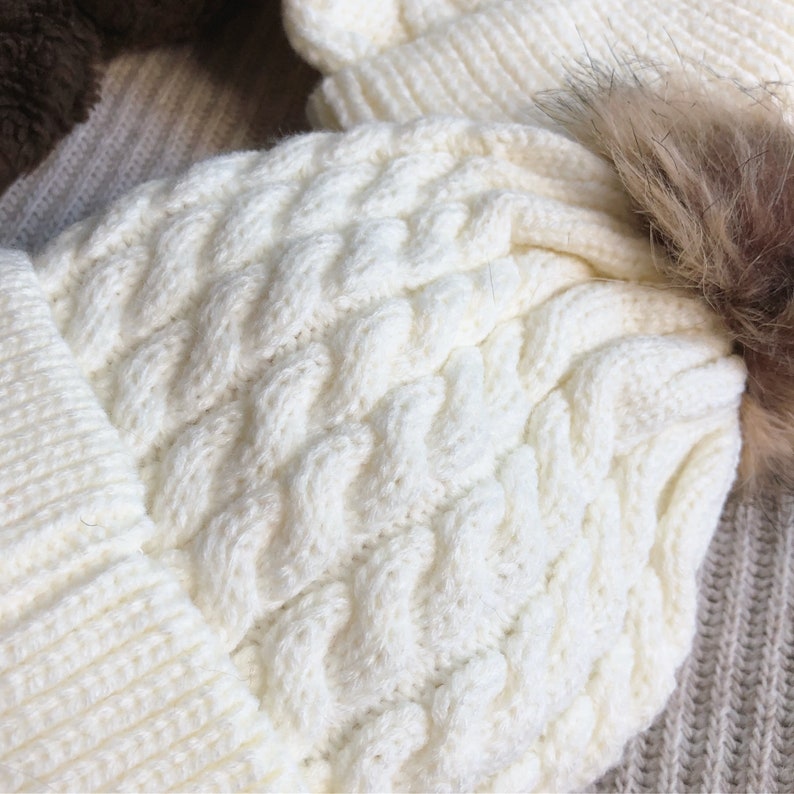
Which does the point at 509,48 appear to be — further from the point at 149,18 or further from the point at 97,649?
the point at 97,649

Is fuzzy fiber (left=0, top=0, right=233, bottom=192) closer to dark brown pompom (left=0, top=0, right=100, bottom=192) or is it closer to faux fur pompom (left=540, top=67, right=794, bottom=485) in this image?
dark brown pompom (left=0, top=0, right=100, bottom=192)

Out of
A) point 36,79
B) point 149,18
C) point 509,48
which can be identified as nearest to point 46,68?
point 36,79

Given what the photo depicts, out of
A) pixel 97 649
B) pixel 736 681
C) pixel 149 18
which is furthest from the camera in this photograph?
pixel 149 18

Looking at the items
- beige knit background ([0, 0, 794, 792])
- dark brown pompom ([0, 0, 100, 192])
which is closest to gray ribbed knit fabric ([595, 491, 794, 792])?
beige knit background ([0, 0, 794, 792])

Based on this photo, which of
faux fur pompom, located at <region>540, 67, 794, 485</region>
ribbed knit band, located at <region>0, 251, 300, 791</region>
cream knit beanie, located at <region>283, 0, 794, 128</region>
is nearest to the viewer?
ribbed knit band, located at <region>0, 251, 300, 791</region>

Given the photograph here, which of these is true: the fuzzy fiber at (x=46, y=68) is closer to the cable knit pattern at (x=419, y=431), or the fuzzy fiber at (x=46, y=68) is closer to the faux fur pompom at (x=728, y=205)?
the cable knit pattern at (x=419, y=431)

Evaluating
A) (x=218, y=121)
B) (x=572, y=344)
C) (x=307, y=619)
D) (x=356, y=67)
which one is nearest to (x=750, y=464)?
(x=572, y=344)
